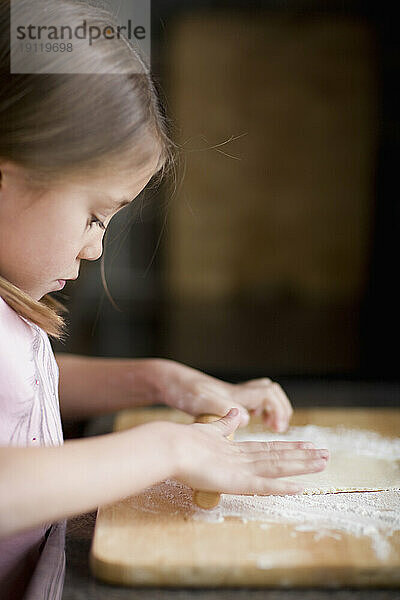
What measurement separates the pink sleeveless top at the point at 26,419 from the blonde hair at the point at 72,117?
0.03m

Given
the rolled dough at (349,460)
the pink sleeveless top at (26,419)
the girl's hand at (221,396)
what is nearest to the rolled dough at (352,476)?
the rolled dough at (349,460)

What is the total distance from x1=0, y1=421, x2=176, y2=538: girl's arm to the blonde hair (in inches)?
7.8

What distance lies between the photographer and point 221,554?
529 millimetres

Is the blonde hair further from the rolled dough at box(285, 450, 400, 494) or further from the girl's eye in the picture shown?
the rolled dough at box(285, 450, 400, 494)

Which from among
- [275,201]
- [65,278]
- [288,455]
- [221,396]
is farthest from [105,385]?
[275,201]

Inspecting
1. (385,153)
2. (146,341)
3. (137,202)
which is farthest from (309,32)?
(137,202)

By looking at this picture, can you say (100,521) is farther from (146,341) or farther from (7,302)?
(146,341)

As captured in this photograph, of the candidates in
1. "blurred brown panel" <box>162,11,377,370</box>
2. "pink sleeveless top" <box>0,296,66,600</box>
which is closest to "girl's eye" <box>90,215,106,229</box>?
"pink sleeveless top" <box>0,296,66,600</box>

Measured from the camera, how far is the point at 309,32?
3658 mm

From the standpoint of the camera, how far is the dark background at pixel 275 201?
365 centimetres

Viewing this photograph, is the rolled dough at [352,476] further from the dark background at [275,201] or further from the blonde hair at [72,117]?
the dark background at [275,201]

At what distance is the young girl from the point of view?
540mm

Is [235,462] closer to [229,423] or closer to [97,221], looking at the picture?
[229,423]

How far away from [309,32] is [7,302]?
3.34 metres
